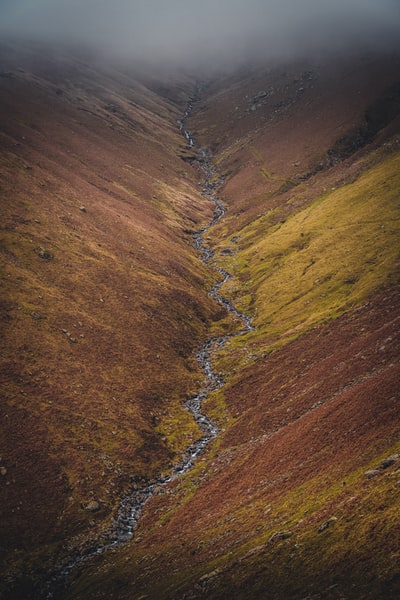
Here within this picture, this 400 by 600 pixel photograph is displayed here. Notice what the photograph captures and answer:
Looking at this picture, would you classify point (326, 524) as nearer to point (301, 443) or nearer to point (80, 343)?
point (301, 443)

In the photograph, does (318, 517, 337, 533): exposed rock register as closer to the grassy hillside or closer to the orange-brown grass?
the grassy hillside

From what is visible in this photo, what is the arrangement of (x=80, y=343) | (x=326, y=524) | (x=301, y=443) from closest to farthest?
1. (x=326, y=524)
2. (x=301, y=443)
3. (x=80, y=343)

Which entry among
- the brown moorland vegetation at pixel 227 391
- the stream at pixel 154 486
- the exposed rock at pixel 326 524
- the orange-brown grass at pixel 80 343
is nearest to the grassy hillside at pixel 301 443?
the exposed rock at pixel 326 524

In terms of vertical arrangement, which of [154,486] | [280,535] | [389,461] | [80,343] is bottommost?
[80,343]

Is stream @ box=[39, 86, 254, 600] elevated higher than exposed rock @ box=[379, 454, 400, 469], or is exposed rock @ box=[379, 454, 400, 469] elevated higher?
exposed rock @ box=[379, 454, 400, 469]

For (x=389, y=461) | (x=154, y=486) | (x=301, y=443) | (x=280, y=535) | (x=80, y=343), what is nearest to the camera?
(x=280, y=535)

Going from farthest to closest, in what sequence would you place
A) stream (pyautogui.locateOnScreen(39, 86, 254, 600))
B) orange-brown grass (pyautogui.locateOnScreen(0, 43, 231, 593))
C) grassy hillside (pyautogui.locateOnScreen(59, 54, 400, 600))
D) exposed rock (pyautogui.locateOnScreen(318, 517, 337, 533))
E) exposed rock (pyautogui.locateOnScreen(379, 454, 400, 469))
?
orange-brown grass (pyautogui.locateOnScreen(0, 43, 231, 593)) → stream (pyautogui.locateOnScreen(39, 86, 254, 600)) → exposed rock (pyautogui.locateOnScreen(379, 454, 400, 469)) → exposed rock (pyautogui.locateOnScreen(318, 517, 337, 533)) → grassy hillside (pyautogui.locateOnScreen(59, 54, 400, 600))

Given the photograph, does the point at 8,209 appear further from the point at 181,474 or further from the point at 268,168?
the point at 268,168

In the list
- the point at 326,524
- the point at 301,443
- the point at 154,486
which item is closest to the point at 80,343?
the point at 154,486

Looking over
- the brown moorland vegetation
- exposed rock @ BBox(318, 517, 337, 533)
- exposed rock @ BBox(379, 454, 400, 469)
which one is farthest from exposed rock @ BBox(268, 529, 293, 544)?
exposed rock @ BBox(379, 454, 400, 469)
